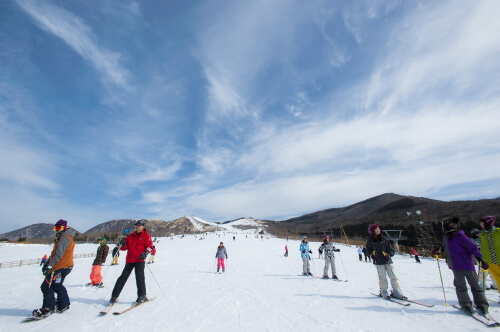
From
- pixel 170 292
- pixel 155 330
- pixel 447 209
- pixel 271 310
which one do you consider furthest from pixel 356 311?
pixel 447 209

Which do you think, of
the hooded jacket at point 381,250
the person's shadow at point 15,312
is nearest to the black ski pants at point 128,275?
the person's shadow at point 15,312

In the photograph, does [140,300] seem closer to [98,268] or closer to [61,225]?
[61,225]

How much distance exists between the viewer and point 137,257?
586 cm

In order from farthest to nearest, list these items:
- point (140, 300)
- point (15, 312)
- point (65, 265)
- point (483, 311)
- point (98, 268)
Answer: point (98, 268) < point (140, 300) < point (15, 312) < point (65, 265) < point (483, 311)

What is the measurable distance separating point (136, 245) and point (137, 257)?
0.98 ft

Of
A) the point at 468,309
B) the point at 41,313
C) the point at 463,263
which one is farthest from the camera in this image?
the point at 463,263

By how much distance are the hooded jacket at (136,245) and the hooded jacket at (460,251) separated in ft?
24.1

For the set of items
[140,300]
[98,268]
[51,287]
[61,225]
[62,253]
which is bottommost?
[140,300]

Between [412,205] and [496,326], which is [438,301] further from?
[412,205]

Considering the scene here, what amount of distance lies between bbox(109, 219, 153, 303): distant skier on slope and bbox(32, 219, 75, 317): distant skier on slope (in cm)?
115

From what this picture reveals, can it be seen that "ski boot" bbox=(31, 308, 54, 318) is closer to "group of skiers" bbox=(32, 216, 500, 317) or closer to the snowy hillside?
"group of skiers" bbox=(32, 216, 500, 317)

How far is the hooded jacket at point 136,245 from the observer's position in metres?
5.84

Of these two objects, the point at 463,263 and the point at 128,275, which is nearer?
the point at 463,263

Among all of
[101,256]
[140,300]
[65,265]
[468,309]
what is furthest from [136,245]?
[468,309]
